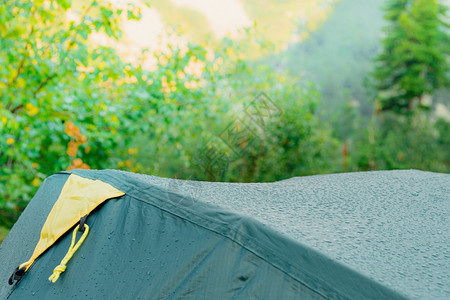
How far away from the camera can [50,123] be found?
9.93ft

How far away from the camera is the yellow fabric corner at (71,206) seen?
132 centimetres

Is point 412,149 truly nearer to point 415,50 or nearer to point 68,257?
point 415,50

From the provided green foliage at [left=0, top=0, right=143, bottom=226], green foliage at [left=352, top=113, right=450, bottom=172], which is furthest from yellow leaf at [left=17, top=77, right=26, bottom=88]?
green foliage at [left=352, top=113, right=450, bottom=172]

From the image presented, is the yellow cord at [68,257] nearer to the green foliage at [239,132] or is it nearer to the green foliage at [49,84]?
the green foliage at [49,84]

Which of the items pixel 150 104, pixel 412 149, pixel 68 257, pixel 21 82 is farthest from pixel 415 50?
pixel 68 257

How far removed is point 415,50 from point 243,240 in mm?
13694

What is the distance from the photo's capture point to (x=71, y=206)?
4.54 feet

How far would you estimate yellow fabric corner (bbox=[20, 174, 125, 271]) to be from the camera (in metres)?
1.32

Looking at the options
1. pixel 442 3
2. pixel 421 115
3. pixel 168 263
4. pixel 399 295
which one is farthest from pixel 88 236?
pixel 442 3

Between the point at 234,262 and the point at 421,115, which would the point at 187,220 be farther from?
the point at 421,115

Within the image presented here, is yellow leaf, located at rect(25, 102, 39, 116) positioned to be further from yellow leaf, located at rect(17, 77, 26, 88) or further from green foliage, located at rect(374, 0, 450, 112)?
green foliage, located at rect(374, 0, 450, 112)

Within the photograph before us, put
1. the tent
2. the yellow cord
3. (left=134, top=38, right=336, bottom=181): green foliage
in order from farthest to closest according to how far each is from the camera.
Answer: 1. (left=134, top=38, right=336, bottom=181): green foliage
2. the yellow cord
3. the tent

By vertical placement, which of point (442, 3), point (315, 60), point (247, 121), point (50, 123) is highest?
point (442, 3)

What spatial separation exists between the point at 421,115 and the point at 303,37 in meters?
7.63
